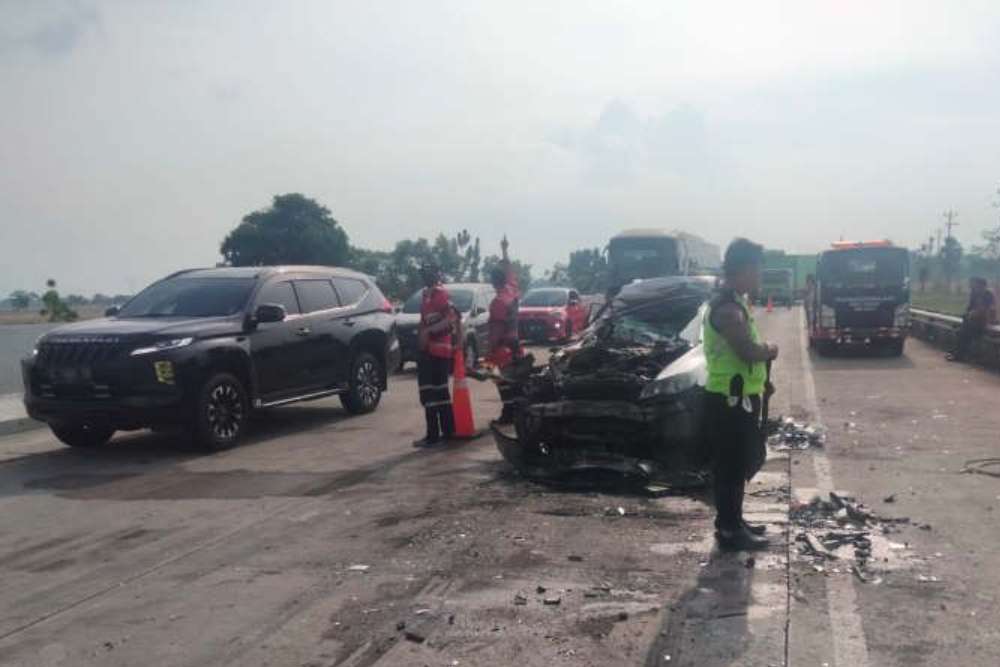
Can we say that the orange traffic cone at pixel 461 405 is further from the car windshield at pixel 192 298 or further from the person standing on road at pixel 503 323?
the car windshield at pixel 192 298

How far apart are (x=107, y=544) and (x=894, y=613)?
16.5 feet

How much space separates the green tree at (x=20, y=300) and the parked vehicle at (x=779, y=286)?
126ft

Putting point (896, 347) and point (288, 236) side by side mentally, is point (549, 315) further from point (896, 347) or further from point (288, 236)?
point (288, 236)

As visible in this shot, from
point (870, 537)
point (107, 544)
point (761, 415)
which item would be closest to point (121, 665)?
point (107, 544)

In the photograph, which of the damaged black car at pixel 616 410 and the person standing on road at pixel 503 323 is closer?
the damaged black car at pixel 616 410

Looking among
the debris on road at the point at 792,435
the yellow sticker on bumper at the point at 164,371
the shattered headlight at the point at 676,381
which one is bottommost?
the debris on road at the point at 792,435

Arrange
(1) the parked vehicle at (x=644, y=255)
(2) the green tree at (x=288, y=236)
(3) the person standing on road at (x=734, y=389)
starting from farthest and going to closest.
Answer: (2) the green tree at (x=288, y=236), (1) the parked vehicle at (x=644, y=255), (3) the person standing on road at (x=734, y=389)

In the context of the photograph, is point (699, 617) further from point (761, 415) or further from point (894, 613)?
point (761, 415)

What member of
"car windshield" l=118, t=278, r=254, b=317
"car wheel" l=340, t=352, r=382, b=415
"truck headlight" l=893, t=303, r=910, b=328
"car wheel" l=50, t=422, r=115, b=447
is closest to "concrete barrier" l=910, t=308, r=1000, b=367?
"truck headlight" l=893, t=303, r=910, b=328

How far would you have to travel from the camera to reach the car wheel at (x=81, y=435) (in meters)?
10.8

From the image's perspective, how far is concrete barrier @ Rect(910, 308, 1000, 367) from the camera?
18.2m

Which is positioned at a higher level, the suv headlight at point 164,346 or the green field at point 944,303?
the suv headlight at point 164,346

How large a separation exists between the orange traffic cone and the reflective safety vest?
4847 mm

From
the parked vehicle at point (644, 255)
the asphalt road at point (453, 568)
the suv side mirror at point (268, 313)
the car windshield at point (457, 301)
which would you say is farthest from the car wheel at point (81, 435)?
the parked vehicle at point (644, 255)
